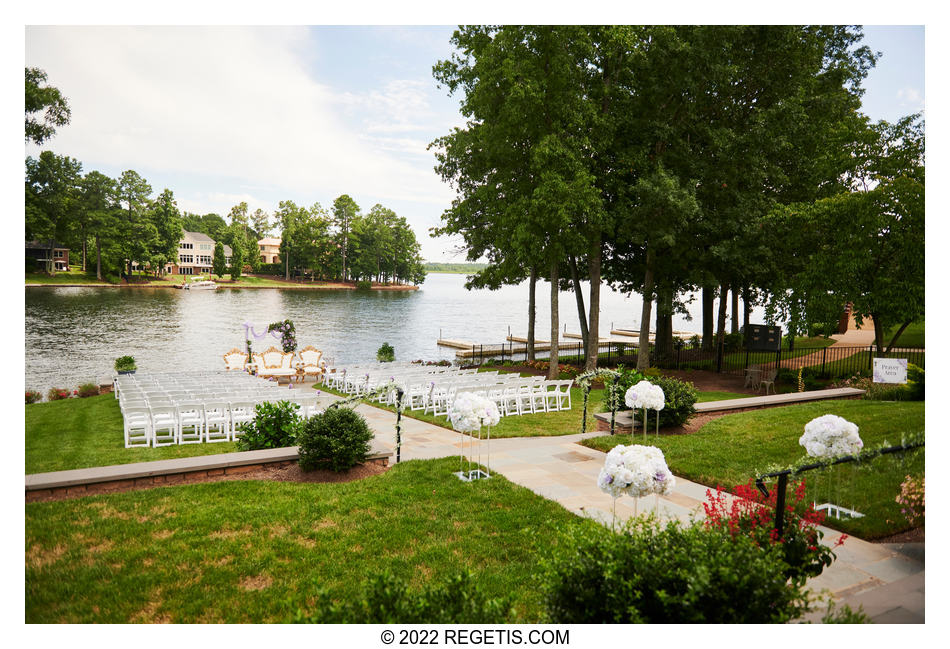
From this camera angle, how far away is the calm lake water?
33.2ft

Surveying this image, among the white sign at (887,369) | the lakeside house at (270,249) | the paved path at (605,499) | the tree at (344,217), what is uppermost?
the tree at (344,217)

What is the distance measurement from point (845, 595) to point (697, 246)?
15.0 meters

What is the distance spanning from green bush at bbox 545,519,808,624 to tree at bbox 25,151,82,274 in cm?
452

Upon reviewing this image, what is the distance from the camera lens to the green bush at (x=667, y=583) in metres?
2.52

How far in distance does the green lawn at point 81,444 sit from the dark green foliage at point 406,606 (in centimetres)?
334

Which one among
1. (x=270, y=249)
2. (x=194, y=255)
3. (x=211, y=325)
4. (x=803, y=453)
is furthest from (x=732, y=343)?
(x=270, y=249)

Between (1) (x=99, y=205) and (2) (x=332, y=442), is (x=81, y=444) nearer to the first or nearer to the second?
(1) (x=99, y=205)

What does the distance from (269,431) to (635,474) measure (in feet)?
17.4

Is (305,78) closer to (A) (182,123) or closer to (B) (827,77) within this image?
(A) (182,123)

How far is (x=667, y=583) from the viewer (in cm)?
261

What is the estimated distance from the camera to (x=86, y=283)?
7.42 metres

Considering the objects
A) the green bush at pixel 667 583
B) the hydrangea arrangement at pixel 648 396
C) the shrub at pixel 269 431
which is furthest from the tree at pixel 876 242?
the shrub at pixel 269 431

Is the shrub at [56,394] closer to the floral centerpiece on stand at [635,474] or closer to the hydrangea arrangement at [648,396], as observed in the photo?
the hydrangea arrangement at [648,396]
